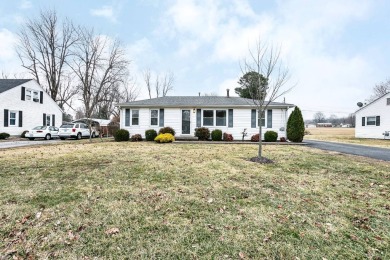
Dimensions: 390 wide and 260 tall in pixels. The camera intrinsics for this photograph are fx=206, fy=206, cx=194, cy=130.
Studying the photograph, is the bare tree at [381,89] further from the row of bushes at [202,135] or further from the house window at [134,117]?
the house window at [134,117]

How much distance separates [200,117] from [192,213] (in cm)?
1428

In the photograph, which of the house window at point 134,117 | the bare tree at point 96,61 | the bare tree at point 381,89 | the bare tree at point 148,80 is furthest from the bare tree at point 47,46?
the bare tree at point 381,89

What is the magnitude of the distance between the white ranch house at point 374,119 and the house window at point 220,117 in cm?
1937

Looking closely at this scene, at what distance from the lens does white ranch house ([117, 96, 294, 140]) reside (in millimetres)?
17000

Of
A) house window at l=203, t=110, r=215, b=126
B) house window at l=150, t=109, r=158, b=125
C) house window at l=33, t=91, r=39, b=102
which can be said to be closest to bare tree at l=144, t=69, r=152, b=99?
house window at l=33, t=91, r=39, b=102

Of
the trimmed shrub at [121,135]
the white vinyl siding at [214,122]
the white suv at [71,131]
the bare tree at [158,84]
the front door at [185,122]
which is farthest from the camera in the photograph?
the bare tree at [158,84]

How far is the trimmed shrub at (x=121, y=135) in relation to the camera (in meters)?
16.7

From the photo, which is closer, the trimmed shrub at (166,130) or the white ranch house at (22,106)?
the trimmed shrub at (166,130)

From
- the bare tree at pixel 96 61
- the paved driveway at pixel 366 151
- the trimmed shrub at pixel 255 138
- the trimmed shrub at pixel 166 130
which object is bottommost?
the paved driveway at pixel 366 151

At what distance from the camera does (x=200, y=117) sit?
17625 mm

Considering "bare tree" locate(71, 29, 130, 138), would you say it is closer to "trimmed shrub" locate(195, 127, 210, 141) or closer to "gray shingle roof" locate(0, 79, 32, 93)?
"gray shingle roof" locate(0, 79, 32, 93)

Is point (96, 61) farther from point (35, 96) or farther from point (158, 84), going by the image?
point (158, 84)

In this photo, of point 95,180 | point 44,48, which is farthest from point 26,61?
point 95,180

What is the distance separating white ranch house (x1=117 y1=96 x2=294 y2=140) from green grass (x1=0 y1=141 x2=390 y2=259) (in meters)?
11.1
